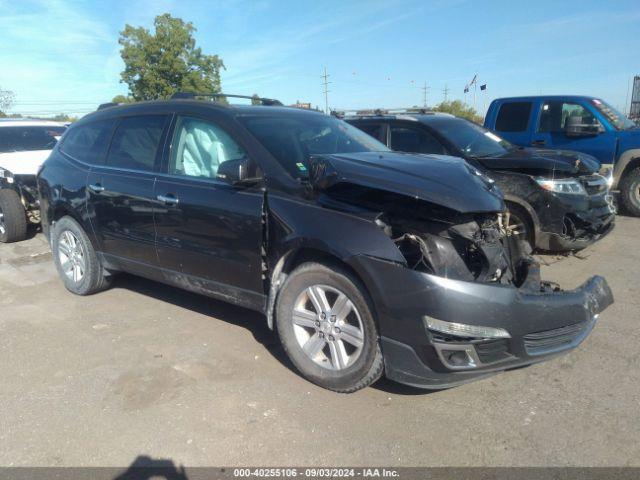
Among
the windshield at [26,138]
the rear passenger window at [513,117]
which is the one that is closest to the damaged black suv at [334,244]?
the windshield at [26,138]

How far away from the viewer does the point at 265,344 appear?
3.99 m

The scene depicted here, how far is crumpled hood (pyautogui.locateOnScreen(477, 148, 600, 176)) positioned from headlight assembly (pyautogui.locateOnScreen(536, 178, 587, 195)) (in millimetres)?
112

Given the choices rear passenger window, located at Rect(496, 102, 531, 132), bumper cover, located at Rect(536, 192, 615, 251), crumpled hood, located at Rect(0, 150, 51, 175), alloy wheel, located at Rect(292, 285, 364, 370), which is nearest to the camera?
alloy wheel, located at Rect(292, 285, 364, 370)

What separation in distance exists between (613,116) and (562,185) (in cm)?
414

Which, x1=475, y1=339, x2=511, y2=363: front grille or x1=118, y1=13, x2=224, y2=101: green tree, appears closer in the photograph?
x1=475, y1=339, x2=511, y2=363: front grille

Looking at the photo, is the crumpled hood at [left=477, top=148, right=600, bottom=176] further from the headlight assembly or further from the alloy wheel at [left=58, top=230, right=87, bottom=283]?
the alloy wheel at [left=58, top=230, right=87, bottom=283]

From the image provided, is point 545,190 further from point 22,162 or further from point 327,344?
point 22,162

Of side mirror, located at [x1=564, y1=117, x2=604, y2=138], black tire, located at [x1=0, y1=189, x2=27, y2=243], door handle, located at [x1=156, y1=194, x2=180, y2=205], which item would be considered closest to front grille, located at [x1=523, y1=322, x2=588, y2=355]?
door handle, located at [x1=156, y1=194, x2=180, y2=205]

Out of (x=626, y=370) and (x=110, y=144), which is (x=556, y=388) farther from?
(x=110, y=144)

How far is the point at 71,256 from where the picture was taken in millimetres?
5152

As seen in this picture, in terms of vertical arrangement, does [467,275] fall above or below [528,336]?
above

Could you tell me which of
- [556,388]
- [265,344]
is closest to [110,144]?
[265,344]

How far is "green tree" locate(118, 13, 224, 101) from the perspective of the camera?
41.3m

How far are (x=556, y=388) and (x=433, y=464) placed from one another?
113 centimetres
